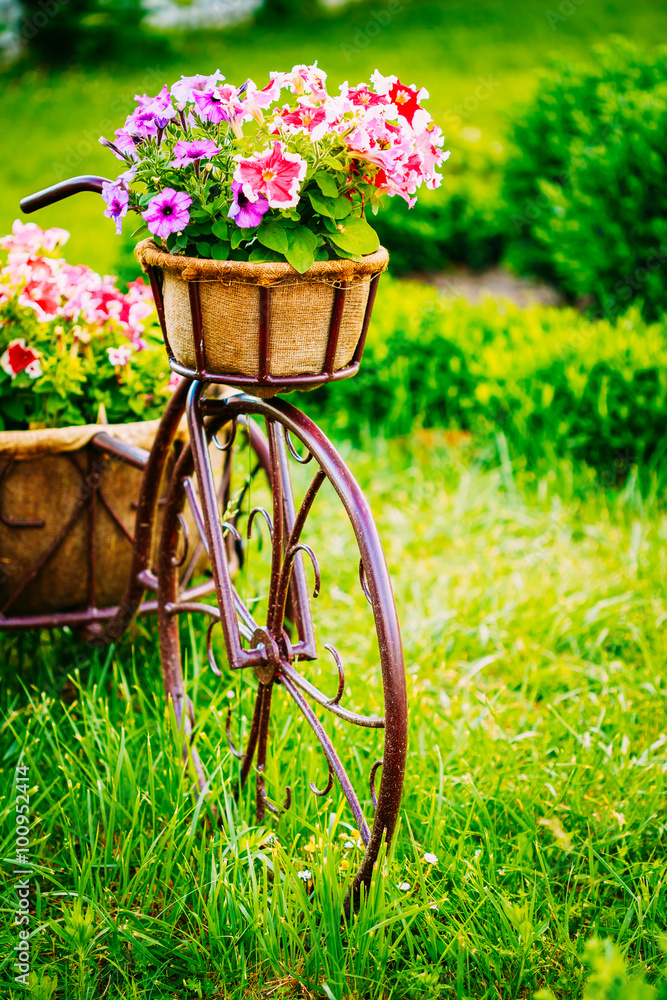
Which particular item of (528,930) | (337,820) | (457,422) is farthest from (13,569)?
(457,422)

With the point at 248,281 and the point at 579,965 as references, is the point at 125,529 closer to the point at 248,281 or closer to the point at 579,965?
the point at 248,281

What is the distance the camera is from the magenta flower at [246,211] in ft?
4.30

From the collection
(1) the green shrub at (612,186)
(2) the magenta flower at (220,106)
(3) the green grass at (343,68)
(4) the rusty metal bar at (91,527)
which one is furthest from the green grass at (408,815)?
(3) the green grass at (343,68)

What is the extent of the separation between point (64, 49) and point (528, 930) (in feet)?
39.0

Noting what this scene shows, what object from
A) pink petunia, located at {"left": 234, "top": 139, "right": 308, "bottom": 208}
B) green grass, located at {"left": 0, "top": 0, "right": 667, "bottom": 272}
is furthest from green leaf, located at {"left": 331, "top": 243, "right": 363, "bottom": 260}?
green grass, located at {"left": 0, "top": 0, "right": 667, "bottom": 272}

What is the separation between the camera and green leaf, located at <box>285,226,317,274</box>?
1312 mm

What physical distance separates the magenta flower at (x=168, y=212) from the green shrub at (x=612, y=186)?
322 cm

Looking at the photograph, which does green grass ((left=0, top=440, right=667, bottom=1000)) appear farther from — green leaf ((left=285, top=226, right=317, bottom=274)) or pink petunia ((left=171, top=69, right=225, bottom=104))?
pink petunia ((left=171, top=69, right=225, bottom=104))

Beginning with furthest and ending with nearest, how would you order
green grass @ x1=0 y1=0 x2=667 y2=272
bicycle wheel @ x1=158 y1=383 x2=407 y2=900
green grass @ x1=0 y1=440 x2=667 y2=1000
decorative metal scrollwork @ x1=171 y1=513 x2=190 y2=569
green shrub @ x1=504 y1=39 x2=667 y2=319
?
1. green grass @ x1=0 y1=0 x2=667 y2=272
2. green shrub @ x1=504 y1=39 x2=667 y2=319
3. decorative metal scrollwork @ x1=171 y1=513 x2=190 y2=569
4. green grass @ x1=0 y1=440 x2=667 y2=1000
5. bicycle wheel @ x1=158 y1=383 x2=407 y2=900

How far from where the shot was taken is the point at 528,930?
148 cm

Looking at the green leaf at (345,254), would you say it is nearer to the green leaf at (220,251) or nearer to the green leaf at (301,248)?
the green leaf at (301,248)

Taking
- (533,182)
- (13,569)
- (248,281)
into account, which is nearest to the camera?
(248,281)

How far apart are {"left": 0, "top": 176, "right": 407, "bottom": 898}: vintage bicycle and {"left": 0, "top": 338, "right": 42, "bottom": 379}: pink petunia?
233 mm

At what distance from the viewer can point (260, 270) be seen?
4.32ft
